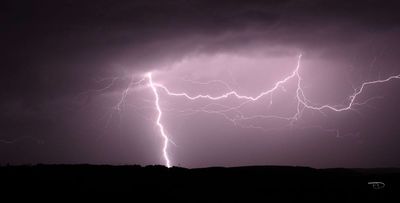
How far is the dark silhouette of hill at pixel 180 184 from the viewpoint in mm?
18719

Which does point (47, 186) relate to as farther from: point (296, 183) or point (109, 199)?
point (296, 183)

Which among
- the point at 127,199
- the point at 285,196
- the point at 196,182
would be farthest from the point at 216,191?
the point at 127,199

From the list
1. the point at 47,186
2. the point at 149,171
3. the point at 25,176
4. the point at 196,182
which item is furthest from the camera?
the point at 149,171

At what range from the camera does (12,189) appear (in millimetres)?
17141

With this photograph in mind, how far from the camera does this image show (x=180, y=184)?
2153 cm

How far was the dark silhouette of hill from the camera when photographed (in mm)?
18719

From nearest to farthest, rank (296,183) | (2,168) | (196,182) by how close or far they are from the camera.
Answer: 1. (2,168)
2. (196,182)
3. (296,183)

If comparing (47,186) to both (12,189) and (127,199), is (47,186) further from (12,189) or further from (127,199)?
(127,199)

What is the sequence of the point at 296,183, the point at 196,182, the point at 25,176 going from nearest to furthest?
1. the point at 25,176
2. the point at 196,182
3. the point at 296,183

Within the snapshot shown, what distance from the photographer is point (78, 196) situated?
1725 cm

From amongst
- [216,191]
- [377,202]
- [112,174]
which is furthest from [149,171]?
[377,202]

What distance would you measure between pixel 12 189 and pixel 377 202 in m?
14.5

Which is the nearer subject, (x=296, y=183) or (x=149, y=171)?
(x=149, y=171)

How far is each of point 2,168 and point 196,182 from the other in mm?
8536
